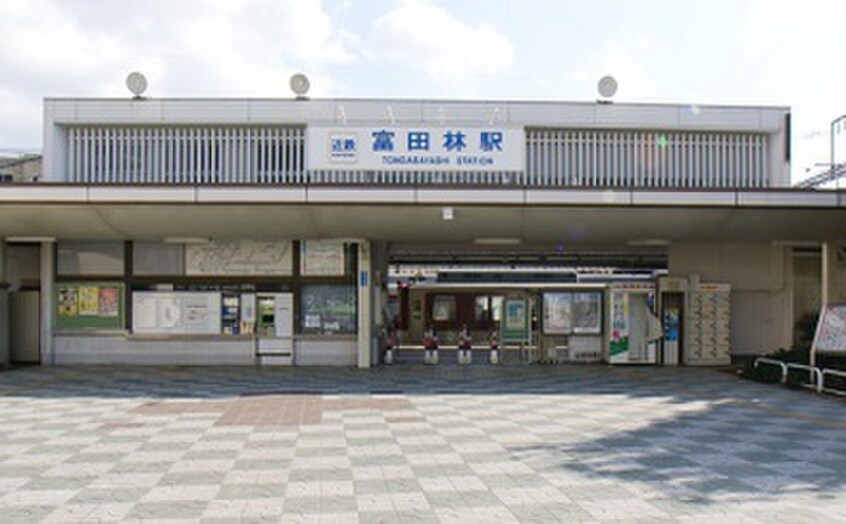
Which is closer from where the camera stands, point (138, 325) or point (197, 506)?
point (197, 506)

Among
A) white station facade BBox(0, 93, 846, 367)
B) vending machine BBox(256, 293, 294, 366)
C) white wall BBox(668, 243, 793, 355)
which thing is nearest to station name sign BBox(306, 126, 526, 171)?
white station facade BBox(0, 93, 846, 367)

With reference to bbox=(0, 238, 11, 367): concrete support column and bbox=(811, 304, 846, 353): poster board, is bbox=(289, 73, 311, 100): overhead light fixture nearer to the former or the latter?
bbox=(0, 238, 11, 367): concrete support column

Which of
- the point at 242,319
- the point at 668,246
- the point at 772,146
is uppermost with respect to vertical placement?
the point at 772,146

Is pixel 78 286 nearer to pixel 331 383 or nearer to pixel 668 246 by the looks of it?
pixel 331 383

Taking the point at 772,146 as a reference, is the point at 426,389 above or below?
below

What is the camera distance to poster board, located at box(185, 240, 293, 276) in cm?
1862

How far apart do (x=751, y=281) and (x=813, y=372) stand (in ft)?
17.1

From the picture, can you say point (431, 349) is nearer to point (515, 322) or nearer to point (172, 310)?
point (515, 322)

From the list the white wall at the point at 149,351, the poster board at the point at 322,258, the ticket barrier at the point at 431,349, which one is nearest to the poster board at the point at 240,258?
the poster board at the point at 322,258

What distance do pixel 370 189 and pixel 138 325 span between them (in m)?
7.06

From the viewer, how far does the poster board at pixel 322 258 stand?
18.6 metres

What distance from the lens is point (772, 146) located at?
718 inches

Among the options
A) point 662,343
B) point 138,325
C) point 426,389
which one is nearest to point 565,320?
point 662,343

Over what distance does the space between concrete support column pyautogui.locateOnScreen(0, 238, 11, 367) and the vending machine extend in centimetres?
573
